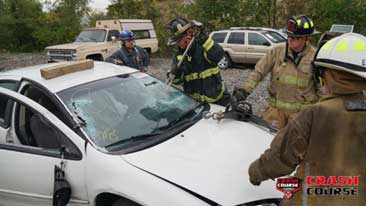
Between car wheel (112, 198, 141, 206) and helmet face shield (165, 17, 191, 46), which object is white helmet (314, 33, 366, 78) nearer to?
car wheel (112, 198, 141, 206)

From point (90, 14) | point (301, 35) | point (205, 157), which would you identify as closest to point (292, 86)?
point (301, 35)

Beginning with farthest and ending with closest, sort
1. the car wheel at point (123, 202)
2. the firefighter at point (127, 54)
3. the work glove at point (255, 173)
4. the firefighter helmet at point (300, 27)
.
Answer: the firefighter at point (127, 54), the firefighter helmet at point (300, 27), the car wheel at point (123, 202), the work glove at point (255, 173)

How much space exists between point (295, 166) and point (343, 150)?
0.24m

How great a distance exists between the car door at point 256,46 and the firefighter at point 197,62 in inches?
344

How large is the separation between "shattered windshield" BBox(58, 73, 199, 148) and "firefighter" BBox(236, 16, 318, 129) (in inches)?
26.7

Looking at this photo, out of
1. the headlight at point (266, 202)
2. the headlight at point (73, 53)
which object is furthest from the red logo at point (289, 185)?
the headlight at point (73, 53)

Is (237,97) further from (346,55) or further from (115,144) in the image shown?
(346,55)

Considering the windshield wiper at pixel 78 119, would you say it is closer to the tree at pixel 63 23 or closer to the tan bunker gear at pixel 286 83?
the tan bunker gear at pixel 286 83

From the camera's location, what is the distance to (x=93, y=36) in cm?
1396

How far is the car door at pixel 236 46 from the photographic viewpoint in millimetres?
12943

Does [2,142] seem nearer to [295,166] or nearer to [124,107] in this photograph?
[124,107]

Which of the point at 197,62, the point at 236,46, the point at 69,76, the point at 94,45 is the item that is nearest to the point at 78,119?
the point at 69,76

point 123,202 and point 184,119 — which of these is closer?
point 123,202

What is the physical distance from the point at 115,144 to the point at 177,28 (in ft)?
5.18
